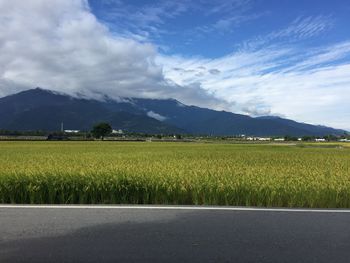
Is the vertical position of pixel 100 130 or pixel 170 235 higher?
pixel 100 130

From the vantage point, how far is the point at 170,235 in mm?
6773

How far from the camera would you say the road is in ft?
18.8

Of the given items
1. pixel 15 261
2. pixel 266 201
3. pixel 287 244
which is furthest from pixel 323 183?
pixel 15 261

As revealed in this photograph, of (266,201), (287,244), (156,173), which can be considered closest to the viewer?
(287,244)

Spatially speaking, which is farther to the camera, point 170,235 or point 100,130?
point 100,130

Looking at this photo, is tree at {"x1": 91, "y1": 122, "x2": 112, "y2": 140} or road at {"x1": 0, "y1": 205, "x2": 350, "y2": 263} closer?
road at {"x1": 0, "y1": 205, "x2": 350, "y2": 263}

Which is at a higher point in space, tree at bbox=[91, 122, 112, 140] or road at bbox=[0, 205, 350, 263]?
tree at bbox=[91, 122, 112, 140]

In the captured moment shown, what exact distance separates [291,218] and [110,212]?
3414mm

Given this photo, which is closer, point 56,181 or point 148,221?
point 148,221

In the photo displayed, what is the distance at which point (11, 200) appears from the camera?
35.3 ft

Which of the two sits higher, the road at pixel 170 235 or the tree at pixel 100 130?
the tree at pixel 100 130

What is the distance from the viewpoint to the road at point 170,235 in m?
5.74

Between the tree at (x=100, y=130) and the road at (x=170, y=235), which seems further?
the tree at (x=100, y=130)

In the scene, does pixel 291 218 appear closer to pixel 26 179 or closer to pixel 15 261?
pixel 15 261
